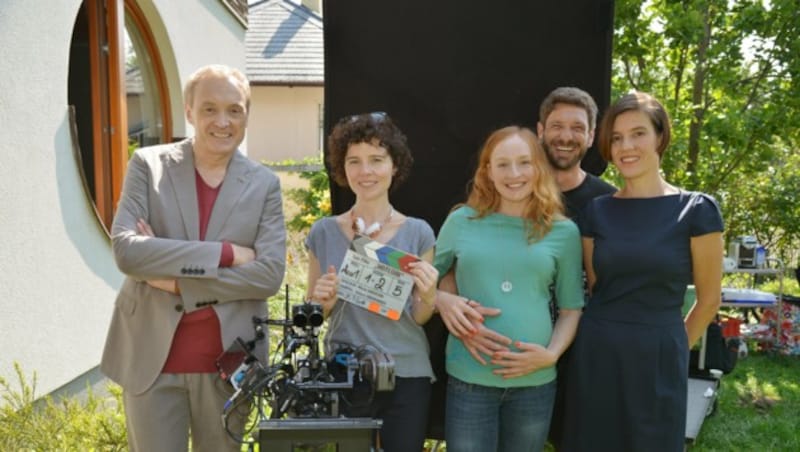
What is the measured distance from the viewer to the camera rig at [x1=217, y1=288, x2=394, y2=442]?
5.49 feet

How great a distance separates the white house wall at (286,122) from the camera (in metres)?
16.5

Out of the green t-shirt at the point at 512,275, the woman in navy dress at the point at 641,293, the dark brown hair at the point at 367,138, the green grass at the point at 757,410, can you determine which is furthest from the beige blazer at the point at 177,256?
the green grass at the point at 757,410

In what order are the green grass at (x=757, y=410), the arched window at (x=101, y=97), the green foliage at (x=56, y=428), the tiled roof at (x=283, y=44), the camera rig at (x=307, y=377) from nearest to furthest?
the camera rig at (x=307, y=377), the green foliage at (x=56, y=428), the green grass at (x=757, y=410), the arched window at (x=101, y=97), the tiled roof at (x=283, y=44)

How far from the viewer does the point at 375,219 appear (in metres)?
2.26

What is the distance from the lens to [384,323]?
7.11ft

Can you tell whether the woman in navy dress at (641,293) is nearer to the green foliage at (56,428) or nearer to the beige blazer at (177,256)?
the beige blazer at (177,256)

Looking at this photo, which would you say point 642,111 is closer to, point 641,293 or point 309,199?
point 641,293

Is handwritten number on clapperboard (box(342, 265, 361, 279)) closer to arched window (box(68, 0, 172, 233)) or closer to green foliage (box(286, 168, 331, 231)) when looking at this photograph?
arched window (box(68, 0, 172, 233))

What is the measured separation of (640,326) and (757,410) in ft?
12.0

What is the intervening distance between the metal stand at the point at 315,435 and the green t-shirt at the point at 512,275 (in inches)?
27.9

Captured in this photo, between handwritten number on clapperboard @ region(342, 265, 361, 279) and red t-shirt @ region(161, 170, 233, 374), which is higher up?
handwritten number on clapperboard @ region(342, 265, 361, 279)

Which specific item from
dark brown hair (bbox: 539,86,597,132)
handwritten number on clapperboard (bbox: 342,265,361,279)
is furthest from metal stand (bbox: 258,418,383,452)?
dark brown hair (bbox: 539,86,597,132)

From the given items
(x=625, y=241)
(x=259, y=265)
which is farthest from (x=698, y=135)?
(x=259, y=265)

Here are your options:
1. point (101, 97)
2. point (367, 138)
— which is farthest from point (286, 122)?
point (367, 138)
